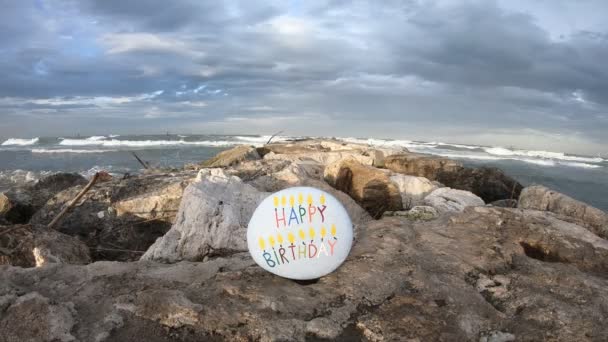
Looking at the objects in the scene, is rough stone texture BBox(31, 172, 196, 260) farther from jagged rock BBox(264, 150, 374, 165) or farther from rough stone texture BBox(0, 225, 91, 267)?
jagged rock BBox(264, 150, 374, 165)

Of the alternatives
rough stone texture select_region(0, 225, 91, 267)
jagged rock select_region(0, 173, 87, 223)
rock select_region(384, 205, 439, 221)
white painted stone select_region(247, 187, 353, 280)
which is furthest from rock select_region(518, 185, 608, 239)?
jagged rock select_region(0, 173, 87, 223)

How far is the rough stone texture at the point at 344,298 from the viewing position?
110 inches

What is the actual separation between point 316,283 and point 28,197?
646 centimetres

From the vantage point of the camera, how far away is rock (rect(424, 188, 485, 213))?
6.59 m

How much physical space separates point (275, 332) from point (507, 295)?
1.69 m

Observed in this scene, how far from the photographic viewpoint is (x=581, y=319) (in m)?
2.97

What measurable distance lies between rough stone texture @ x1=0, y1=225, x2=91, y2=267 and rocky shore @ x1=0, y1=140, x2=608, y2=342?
14mm

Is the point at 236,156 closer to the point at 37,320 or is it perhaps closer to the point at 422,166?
the point at 422,166

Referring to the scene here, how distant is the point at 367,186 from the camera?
705cm

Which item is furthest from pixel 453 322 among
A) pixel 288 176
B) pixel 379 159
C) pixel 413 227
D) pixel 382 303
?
pixel 379 159

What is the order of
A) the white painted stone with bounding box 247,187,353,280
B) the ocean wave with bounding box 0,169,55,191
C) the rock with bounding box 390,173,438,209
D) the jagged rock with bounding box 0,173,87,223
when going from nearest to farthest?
the white painted stone with bounding box 247,187,353,280, the jagged rock with bounding box 0,173,87,223, the rock with bounding box 390,173,438,209, the ocean wave with bounding box 0,169,55,191

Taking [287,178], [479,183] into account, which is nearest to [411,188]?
[287,178]

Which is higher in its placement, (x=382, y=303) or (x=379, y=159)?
(x=379, y=159)

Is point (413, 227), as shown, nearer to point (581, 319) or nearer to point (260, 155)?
point (581, 319)
